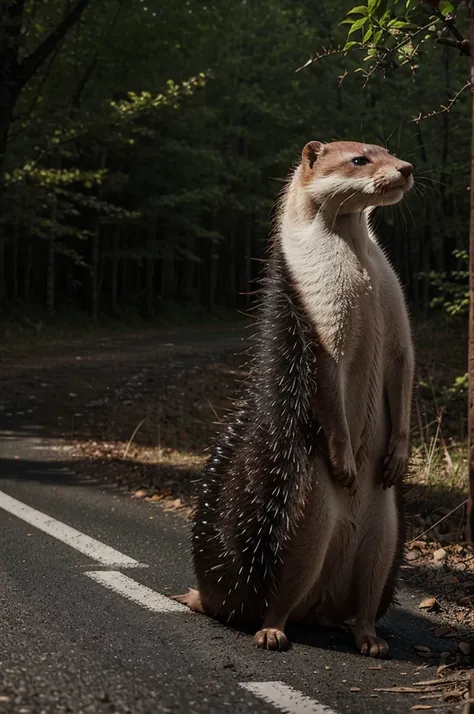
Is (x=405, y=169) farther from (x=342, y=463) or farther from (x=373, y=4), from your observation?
(x=373, y=4)

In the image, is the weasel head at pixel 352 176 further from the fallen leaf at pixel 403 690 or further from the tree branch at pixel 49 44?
the tree branch at pixel 49 44

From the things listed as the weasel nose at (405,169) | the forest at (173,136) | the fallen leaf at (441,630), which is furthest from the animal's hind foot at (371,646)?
the forest at (173,136)

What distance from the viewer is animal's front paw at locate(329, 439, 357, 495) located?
3779 millimetres

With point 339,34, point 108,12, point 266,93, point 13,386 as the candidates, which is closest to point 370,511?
point 13,386

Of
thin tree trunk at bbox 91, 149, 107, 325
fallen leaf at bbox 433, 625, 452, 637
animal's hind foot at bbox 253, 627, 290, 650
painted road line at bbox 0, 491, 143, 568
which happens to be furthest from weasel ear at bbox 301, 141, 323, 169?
thin tree trunk at bbox 91, 149, 107, 325

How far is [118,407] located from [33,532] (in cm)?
822

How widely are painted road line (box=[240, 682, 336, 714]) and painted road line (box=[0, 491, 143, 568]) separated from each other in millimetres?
2009

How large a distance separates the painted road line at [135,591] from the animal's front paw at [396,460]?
1.14 m

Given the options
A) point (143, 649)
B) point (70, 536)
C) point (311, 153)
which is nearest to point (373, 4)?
point (311, 153)

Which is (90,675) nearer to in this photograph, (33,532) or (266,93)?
(33,532)

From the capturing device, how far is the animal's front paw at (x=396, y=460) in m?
3.90

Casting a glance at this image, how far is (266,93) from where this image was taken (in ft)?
140

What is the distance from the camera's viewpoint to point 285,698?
131 inches

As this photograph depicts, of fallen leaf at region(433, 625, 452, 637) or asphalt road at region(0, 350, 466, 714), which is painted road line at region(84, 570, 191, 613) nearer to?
asphalt road at region(0, 350, 466, 714)
